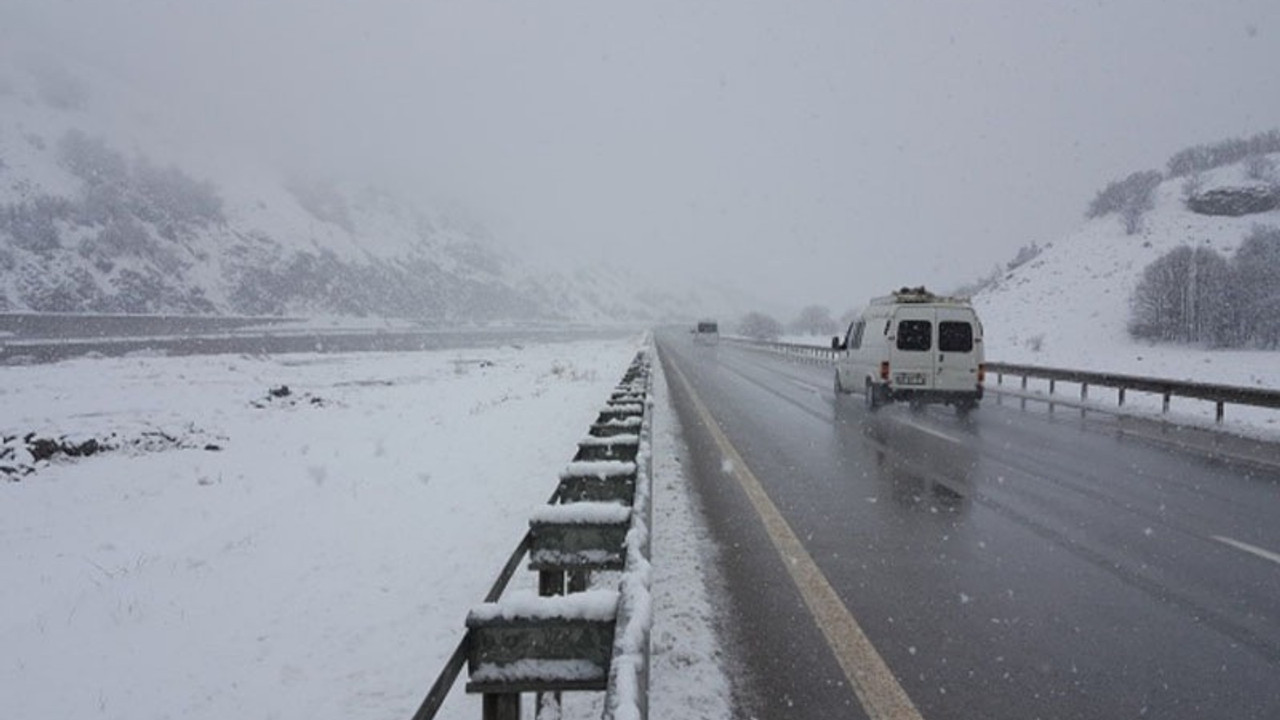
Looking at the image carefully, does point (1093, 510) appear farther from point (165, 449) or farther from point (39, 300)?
point (39, 300)

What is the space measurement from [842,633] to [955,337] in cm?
1239

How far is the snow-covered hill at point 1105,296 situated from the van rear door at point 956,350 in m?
20.0

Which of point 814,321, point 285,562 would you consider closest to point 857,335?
point 285,562

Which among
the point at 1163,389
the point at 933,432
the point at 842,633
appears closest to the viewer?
the point at 842,633

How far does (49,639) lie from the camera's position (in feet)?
18.2

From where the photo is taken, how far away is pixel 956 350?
15.4m

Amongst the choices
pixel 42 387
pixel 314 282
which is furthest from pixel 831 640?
pixel 314 282

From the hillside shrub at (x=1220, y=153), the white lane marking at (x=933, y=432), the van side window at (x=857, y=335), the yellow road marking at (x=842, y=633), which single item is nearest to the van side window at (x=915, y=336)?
the white lane marking at (x=933, y=432)

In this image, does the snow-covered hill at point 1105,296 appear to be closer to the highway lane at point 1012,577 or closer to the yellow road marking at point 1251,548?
the highway lane at point 1012,577

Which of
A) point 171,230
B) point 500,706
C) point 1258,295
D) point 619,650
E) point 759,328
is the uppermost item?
point 171,230

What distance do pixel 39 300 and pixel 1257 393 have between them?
359 feet

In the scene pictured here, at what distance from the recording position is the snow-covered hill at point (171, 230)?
96938 mm

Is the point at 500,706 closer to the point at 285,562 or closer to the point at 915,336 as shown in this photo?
the point at 285,562

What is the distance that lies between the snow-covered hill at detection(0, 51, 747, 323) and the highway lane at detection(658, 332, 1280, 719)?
349 ft
